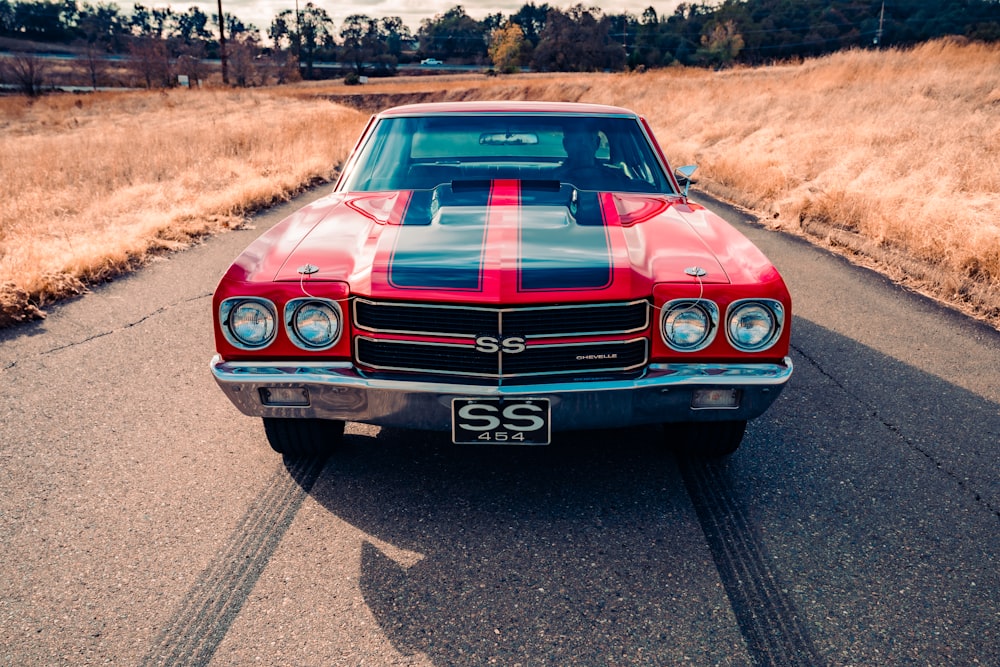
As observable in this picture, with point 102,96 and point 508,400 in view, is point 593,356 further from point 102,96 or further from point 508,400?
point 102,96

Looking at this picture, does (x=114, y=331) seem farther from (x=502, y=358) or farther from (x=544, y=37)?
(x=544, y=37)

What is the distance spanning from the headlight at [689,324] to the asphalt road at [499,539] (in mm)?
639

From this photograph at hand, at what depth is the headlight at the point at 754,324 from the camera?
2.68 meters

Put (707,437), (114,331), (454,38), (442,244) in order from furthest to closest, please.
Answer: (454,38) → (114,331) → (707,437) → (442,244)

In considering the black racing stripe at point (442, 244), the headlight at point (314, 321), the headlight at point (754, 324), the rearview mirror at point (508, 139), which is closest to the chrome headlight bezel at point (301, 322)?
the headlight at point (314, 321)

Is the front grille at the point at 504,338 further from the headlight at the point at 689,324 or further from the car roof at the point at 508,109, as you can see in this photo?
the car roof at the point at 508,109

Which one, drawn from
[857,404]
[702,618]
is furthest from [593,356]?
[857,404]

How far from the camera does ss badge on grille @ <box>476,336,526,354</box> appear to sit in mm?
2559

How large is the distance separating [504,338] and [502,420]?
0.28 m

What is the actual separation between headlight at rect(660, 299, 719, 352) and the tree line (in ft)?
148

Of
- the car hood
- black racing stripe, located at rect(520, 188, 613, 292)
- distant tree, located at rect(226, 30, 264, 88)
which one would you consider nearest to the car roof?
the car hood

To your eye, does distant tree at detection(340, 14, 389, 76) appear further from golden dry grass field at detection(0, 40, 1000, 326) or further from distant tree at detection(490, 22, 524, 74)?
golden dry grass field at detection(0, 40, 1000, 326)

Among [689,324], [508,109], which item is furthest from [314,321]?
[508,109]

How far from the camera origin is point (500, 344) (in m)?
2.56
